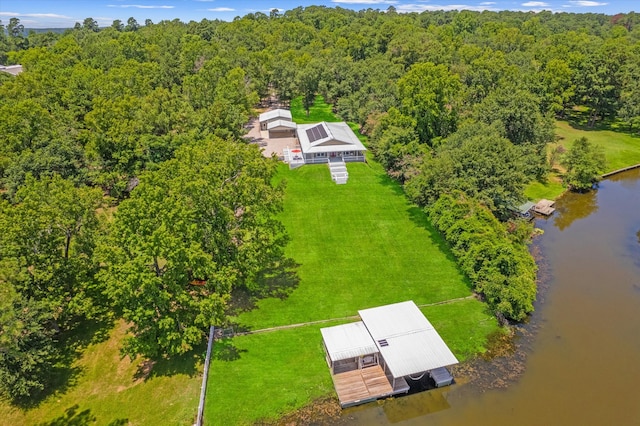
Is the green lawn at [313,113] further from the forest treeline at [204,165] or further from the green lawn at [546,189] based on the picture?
the green lawn at [546,189]

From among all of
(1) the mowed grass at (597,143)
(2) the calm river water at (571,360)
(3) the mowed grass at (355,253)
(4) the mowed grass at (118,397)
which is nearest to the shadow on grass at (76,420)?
(4) the mowed grass at (118,397)

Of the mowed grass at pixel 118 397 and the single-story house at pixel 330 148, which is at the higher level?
the single-story house at pixel 330 148

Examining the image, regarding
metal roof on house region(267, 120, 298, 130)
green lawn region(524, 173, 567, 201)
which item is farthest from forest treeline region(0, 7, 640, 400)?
metal roof on house region(267, 120, 298, 130)

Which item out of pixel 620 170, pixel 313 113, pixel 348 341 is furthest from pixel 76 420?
pixel 620 170

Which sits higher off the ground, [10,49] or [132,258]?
[10,49]

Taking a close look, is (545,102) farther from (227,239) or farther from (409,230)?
(227,239)

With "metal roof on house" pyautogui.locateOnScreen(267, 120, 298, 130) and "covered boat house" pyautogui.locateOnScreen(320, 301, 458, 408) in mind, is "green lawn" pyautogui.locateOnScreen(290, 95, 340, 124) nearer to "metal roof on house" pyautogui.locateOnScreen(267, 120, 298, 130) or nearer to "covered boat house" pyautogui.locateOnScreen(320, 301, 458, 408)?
"metal roof on house" pyautogui.locateOnScreen(267, 120, 298, 130)

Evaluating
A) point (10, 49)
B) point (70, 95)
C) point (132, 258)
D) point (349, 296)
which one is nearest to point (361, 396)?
point (349, 296)
